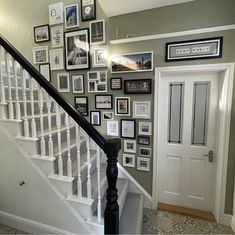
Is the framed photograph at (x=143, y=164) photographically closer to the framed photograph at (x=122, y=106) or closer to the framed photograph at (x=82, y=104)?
the framed photograph at (x=122, y=106)

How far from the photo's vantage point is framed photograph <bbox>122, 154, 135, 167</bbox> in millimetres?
2500

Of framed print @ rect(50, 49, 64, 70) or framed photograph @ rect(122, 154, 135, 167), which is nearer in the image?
framed photograph @ rect(122, 154, 135, 167)

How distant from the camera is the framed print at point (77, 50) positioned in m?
2.59

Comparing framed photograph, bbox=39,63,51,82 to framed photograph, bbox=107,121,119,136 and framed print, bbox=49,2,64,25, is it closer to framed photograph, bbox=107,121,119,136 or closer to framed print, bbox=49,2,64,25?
framed print, bbox=49,2,64,25

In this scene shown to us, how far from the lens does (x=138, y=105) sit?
2.38 m

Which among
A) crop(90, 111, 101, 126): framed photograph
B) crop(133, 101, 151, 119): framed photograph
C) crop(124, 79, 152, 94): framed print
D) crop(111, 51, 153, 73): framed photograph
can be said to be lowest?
crop(90, 111, 101, 126): framed photograph

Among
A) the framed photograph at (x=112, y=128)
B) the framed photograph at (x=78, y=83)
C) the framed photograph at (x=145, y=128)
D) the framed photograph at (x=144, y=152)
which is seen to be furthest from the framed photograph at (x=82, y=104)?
the framed photograph at (x=144, y=152)

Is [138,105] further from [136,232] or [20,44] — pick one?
[20,44]

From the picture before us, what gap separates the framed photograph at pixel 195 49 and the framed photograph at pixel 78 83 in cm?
133

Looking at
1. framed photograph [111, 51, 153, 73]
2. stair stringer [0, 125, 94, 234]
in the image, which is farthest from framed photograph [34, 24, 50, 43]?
stair stringer [0, 125, 94, 234]

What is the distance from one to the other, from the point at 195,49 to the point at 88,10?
167 cm

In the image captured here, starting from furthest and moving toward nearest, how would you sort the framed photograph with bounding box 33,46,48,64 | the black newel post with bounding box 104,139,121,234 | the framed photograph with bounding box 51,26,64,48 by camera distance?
the framed photograph with bounding box 33,46,48,64, the framed photograph with bounding box 51,26,64,48, the black newel post with bounding box 104,139,121,234

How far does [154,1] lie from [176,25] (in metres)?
0.40

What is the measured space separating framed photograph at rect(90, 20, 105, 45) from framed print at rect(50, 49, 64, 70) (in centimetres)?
58
